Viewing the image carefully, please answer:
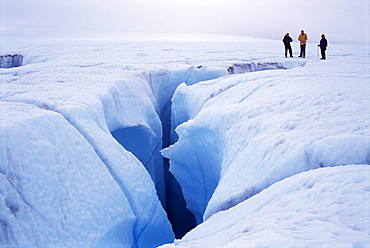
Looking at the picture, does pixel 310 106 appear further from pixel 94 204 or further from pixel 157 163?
pixel 157 163

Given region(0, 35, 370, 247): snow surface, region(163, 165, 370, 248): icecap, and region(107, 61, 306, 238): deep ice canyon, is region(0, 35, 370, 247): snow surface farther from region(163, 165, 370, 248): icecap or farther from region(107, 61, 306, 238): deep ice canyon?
region(107, 61, 306, 238): deep ice canyon

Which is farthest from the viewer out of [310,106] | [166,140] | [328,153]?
[166,140]

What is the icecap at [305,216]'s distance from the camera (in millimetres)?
1209

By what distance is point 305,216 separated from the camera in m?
1.36

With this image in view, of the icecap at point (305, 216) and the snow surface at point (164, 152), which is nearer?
the icecap at point (305, 216)

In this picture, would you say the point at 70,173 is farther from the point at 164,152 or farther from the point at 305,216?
the point at 164,152

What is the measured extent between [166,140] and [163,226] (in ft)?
9.36

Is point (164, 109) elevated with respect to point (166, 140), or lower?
elevated

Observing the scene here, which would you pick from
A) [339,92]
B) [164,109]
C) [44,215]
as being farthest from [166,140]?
[44,215]

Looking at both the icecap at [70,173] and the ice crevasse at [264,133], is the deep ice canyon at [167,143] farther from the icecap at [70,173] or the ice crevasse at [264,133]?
the icecap at [70,173]

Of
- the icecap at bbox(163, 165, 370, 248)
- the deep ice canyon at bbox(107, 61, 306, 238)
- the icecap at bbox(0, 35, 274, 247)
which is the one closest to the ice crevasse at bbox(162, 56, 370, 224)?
the icecap at bbox(163, 165, 370, 248)

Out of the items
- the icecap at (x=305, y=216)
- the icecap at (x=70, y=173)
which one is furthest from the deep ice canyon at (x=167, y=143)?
the icecap at (x=305, y=216)

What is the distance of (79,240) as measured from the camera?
2.04 meters

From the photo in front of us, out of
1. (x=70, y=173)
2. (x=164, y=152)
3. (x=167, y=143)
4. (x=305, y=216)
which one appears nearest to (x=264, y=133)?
(x=305, y=216)
